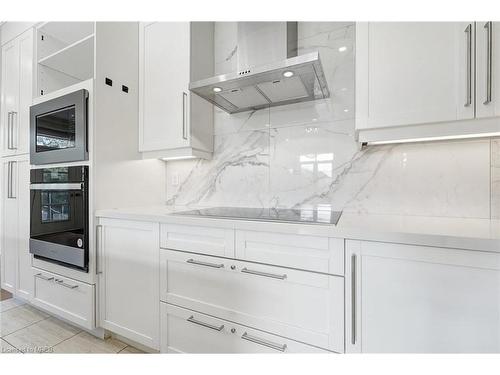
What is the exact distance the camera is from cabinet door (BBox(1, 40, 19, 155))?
200 cm

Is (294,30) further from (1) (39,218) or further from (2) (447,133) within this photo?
(1) (39,218)

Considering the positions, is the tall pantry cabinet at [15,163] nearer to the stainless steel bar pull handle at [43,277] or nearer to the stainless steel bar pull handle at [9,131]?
the stainless steel bar pull handle at [9,131]

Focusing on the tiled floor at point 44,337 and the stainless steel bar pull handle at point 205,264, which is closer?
the stainless steel bar pull handle at point 205,264

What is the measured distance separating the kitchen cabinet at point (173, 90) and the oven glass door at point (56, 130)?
0.43m

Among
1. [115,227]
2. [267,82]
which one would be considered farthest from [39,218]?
[267,82]

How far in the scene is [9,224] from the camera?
6.66 ft

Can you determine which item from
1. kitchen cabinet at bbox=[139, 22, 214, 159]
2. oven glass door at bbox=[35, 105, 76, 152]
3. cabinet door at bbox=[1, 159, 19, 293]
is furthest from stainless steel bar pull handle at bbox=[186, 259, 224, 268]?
cabinet door at bbox=[1, 159, 19, 293]

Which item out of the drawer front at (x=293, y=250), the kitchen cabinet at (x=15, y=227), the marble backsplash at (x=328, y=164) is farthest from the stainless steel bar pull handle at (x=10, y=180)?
the drawer front at (x=293, y=250)

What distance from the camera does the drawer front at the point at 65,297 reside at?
148 centimetres

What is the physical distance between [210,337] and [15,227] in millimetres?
2043

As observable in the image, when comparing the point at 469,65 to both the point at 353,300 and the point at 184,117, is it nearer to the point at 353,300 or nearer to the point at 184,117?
the point at 353,300

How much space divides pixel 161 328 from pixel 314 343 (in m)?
0.83

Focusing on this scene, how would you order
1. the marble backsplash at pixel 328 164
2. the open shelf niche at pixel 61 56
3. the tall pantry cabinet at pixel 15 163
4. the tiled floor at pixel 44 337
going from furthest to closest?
1. the tall pantry cabinet at pixel 15 163
2. the open shelf niche at pixel 61 56
3. the tiled floor at pixel 44 337
4. the marble backsplash at pixel 328 164
